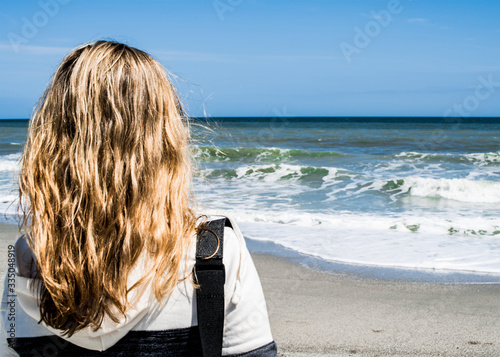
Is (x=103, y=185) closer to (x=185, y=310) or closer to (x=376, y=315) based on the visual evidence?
(x=185, y=310)

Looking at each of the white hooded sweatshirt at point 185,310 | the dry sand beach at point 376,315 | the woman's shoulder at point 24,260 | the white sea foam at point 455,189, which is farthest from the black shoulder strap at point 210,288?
the white sea foam at point 455,189

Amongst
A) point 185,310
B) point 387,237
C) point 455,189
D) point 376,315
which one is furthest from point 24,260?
point 455,189

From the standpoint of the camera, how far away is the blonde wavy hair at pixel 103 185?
0.93 meters

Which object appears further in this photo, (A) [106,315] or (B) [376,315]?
(B) [376,315]

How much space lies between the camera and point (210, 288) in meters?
0.90

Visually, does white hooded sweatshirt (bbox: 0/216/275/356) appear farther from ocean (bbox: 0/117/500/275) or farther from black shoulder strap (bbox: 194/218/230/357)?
ocean (bbox: 0/117/500/275)

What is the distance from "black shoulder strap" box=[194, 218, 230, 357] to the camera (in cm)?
90

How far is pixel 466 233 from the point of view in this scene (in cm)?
660

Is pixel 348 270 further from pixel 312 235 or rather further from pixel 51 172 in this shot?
pixel 51 172

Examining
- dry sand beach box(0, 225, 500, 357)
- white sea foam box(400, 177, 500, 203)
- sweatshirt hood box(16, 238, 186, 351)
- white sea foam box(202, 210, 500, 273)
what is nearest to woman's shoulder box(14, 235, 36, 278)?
sweatshirt hood box(16, 238, 186, 351)

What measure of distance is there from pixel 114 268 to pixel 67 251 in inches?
4.2

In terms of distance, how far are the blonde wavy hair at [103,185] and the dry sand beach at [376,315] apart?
7.94 feet

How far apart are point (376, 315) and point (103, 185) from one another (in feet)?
10.7

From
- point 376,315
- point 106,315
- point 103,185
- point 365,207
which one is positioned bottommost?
point 376,315
